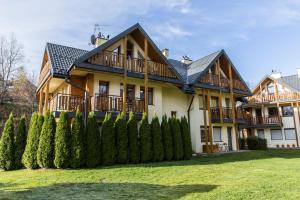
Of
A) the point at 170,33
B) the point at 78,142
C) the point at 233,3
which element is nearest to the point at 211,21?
the point at 233,3

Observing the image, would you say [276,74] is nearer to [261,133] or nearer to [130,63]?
[261,133]

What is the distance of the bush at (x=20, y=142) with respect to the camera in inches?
493

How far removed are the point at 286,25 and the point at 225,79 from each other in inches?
343

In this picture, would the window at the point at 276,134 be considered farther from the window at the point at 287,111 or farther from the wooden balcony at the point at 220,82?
the wooden balcony at the point at 220,82

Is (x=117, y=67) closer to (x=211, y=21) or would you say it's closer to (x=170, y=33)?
(x=170, y=33)

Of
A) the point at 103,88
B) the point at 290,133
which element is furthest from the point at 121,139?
the point at 290,133

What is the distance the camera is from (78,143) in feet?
38.2

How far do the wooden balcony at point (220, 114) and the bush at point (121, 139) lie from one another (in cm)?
975

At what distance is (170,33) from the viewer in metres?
14.2

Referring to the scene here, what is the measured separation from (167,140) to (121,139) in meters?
2.96

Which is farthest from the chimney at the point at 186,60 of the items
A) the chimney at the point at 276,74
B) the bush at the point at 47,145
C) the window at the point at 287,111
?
the bush at the point at 47,145

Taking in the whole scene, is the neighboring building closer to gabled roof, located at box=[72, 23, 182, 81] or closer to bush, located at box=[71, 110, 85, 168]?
gabled roof, located at box=[72, 23, 182, 81]

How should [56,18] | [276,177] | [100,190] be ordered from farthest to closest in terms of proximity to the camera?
1. [56,18]
2. [276,177]
3. [100,190]

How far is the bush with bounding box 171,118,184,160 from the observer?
573 inches
